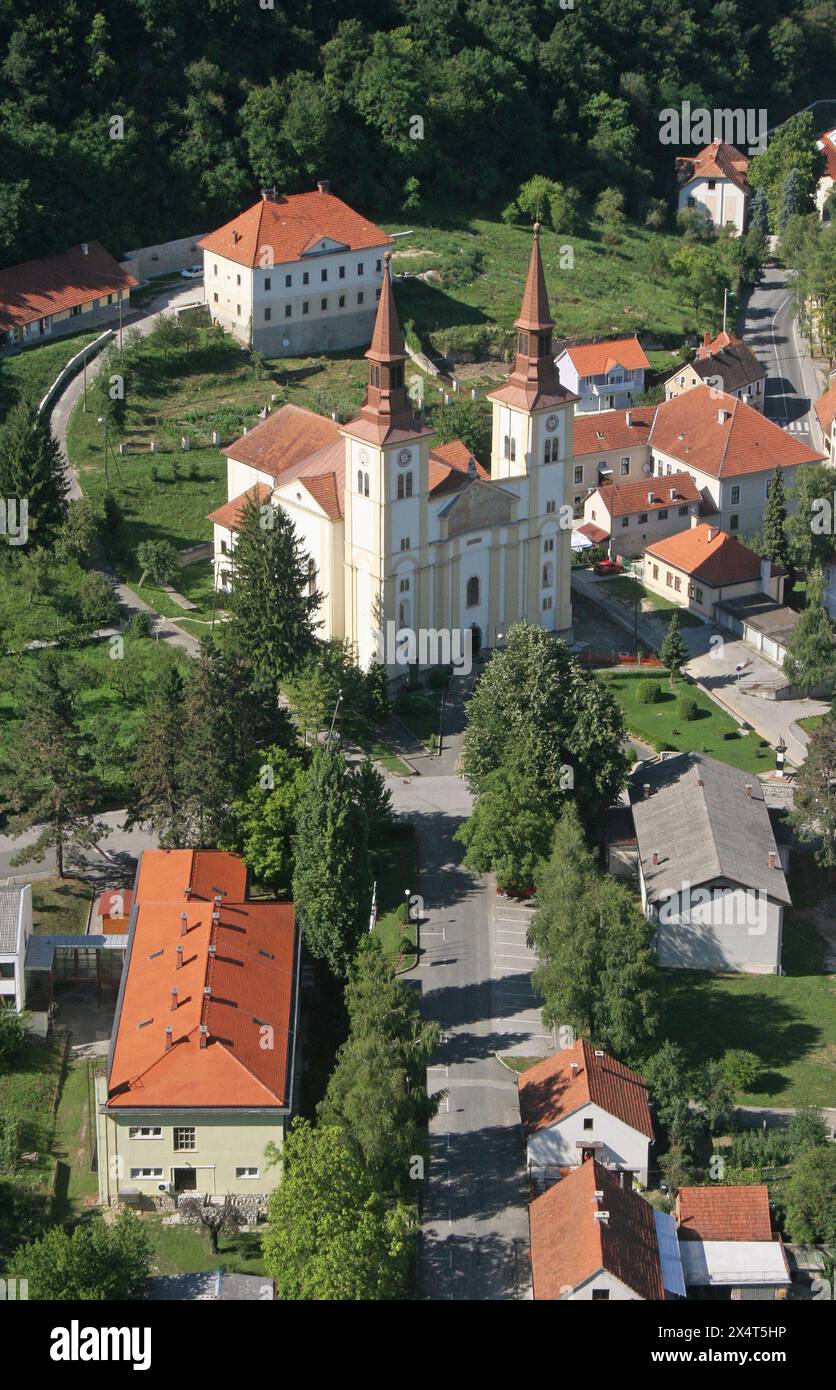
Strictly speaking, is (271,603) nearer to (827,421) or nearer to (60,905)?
(60,905)

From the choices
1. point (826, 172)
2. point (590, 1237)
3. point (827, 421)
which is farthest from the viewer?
point (826, 172)

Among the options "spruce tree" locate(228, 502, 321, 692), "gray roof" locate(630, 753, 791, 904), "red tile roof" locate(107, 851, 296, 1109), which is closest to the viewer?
"red tile roof" locate(107, 851, 296, 1109)

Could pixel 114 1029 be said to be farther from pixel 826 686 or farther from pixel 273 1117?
pixel 826 686

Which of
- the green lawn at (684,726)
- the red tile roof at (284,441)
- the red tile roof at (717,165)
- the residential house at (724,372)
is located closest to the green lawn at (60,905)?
the green lawn at (684,726)

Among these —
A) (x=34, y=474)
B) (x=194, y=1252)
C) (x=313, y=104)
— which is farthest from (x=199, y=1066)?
(x=313, y=104)

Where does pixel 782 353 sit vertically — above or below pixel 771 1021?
above

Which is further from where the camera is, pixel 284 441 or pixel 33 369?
pixel 33 369

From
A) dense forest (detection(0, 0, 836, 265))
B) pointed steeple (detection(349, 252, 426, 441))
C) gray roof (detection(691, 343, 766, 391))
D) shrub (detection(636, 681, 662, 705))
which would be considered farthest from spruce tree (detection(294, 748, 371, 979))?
Answer: dense forest (detection(0, 0, 836, 265))

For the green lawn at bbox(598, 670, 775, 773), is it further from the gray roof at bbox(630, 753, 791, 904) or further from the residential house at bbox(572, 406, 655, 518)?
the residential house at bbox(572, 406, 655, 518)
